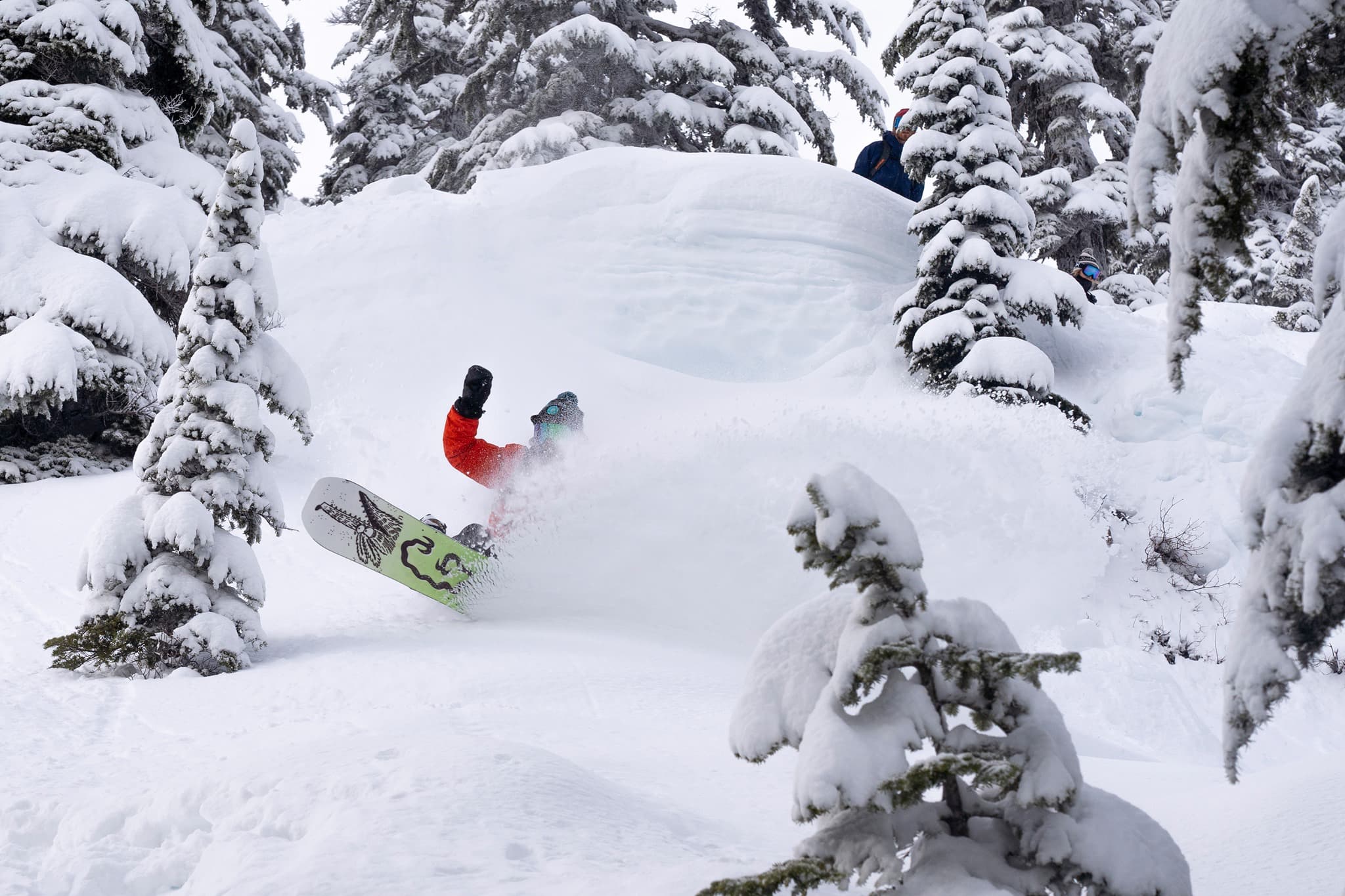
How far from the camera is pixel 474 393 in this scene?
27.2ft

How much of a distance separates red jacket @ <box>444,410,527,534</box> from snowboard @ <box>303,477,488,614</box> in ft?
2.58

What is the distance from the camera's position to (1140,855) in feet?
6.04

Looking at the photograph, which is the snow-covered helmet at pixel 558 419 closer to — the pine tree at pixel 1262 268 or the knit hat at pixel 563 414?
the knit hat at pixel 563 414

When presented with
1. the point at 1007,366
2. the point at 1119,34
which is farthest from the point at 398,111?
the point at 1007,366

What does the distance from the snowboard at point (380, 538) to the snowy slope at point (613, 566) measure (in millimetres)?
332

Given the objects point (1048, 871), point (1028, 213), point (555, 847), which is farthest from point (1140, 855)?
point (1028, 213)

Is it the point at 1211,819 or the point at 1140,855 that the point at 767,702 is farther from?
the point at 1211,819

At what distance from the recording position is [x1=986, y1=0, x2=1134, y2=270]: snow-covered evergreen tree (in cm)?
1792

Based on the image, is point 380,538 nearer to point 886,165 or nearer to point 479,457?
point 479,457

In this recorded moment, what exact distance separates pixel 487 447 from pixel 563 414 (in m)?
0.83

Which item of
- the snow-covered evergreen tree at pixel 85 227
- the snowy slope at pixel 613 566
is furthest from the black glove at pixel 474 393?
the snow-covered evergreen tree at pixel 85 227

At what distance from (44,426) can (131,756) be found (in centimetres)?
993

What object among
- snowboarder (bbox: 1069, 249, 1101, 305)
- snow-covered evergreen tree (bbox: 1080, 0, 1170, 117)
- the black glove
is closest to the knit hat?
the black glove

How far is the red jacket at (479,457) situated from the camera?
27.7 feet
